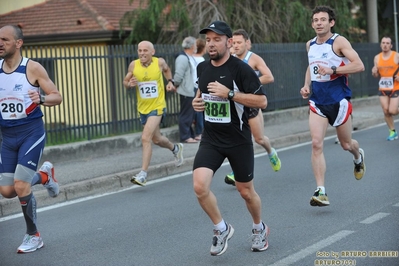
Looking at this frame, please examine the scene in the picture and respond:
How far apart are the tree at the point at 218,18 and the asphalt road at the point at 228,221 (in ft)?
28.4

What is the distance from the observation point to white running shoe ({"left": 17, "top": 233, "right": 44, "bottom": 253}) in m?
6.83

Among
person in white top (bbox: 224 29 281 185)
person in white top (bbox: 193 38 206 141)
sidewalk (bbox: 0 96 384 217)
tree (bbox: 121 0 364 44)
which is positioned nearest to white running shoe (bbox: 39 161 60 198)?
sidewalk (bbox: 0 96 384 217)

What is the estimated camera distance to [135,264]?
20.5 ft

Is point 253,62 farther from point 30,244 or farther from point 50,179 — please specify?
point 30,244

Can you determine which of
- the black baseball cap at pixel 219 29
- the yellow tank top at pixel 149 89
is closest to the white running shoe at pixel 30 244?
the black baseball cap at pixel 219 29

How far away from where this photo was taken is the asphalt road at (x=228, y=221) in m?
6.37

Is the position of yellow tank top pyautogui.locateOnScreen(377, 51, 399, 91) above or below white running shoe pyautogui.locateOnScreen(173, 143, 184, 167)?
above

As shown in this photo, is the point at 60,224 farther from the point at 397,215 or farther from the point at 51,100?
the point at 397,215

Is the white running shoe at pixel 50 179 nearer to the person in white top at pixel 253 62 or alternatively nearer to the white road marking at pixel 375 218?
the person in white top at pixel 253 62

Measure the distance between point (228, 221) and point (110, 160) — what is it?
529 centimetres

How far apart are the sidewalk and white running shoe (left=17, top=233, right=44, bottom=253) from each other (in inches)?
84.4

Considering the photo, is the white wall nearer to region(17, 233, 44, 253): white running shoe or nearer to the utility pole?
the utility pole

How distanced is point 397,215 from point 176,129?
806cm

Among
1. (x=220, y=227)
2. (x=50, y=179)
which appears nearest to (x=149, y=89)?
(x=50, y=179)
